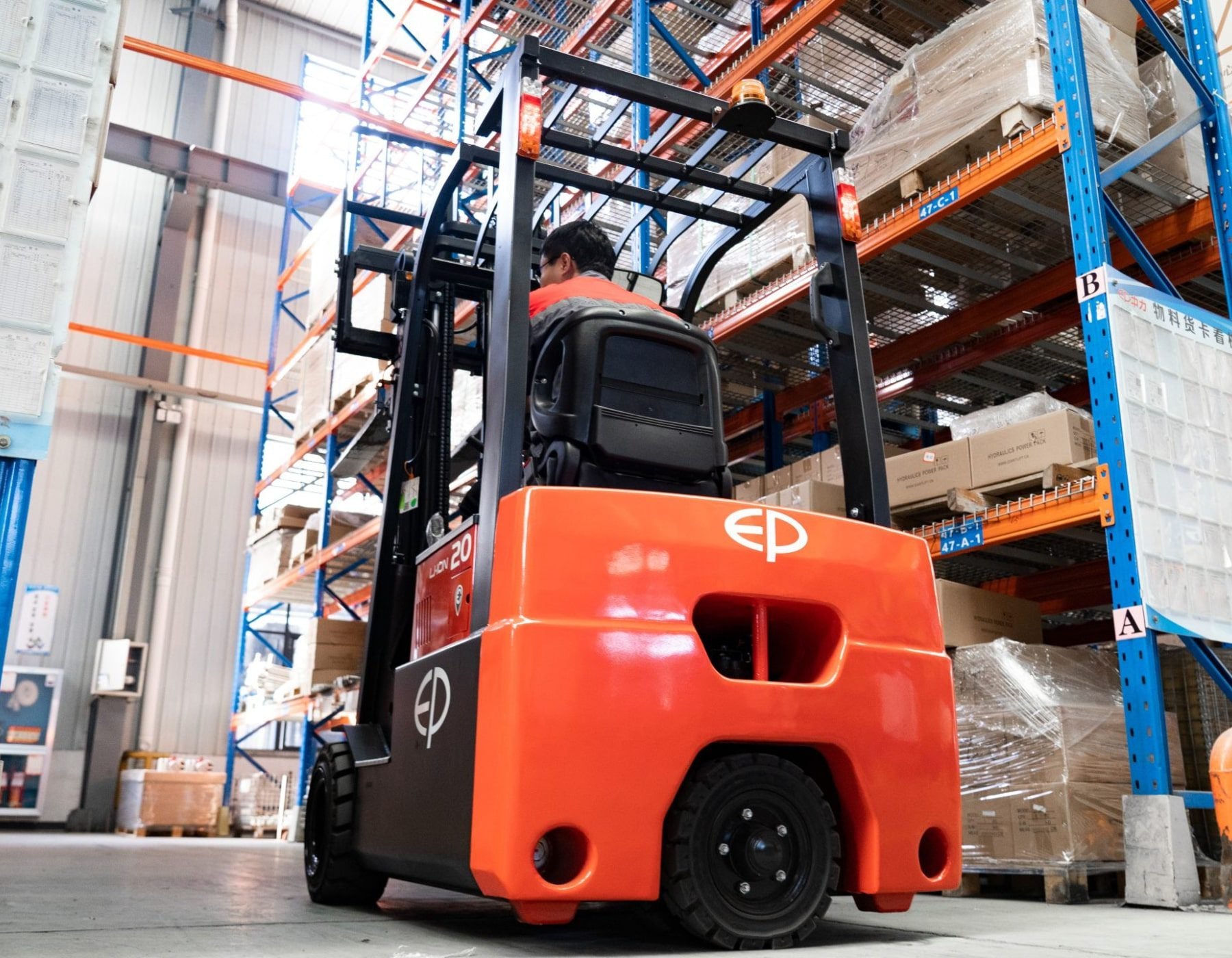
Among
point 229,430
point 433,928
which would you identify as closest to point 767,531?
point 433,928

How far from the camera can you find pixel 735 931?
2246 mm

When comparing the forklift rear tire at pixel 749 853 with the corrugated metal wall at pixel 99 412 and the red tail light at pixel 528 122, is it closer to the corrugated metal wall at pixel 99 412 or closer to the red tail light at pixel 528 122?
the red tail light at pixel 528 122

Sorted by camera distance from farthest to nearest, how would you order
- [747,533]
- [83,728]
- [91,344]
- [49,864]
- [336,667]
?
[91,344] → [83,728] → [336,667] → [49,864] → [747,533]

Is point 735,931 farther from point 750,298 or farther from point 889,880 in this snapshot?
point 750,298

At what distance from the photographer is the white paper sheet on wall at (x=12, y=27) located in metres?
3.11

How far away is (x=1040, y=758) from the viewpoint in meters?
4.04

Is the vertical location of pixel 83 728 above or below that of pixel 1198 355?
below

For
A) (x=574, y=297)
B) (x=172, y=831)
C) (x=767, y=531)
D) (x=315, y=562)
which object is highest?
(x=315, y=562)

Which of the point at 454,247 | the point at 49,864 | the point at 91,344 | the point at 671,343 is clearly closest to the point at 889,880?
the point at 671,343

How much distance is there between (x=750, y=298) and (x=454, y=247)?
2467 mm

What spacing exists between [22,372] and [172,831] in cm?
1045

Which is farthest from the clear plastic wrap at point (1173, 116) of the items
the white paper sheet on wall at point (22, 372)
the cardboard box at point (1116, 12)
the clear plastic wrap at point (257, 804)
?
the clear plastic wrap at point (257, 804)

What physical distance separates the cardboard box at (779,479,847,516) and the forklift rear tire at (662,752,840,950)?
9.38 ft

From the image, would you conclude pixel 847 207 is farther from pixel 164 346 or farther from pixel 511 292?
pixel 164 346
